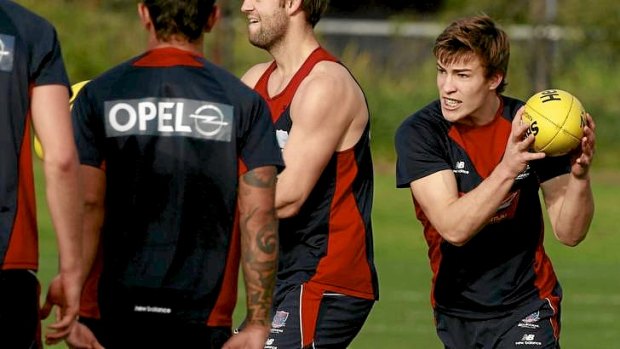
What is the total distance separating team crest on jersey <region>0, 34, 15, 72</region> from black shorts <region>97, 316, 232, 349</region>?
994mm

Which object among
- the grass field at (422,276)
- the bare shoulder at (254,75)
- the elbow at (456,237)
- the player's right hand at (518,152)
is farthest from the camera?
the grass field at (422,276)

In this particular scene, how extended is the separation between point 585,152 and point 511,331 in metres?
0.92

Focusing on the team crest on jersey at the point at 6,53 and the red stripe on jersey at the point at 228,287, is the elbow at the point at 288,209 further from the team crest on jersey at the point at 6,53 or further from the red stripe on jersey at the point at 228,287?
the team crest on jersey at the point at 6,53

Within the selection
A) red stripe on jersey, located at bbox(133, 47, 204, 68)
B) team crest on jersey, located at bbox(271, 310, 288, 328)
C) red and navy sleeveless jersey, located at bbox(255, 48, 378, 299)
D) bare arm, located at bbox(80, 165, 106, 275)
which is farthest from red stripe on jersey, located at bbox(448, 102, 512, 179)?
bare arm, located at bbox(80, 165, 106, 275)

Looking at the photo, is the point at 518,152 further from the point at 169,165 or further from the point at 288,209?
the point at 169,165

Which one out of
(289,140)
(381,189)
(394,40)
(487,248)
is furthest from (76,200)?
(394,40)

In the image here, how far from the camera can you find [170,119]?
226 inches

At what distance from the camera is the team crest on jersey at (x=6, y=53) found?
18.3ft

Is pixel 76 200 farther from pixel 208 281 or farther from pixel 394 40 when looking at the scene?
pixel 394 40

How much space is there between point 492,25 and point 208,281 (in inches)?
91.5

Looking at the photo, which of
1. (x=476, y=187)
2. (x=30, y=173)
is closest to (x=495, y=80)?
(x=476, y=187)

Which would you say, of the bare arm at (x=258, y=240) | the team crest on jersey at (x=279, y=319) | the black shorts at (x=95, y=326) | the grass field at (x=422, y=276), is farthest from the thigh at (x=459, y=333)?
the grass field at (x=422, y=276)

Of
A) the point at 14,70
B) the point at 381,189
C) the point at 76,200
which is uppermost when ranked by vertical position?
the point at 14,70

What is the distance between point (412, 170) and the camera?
7543 millimetres
